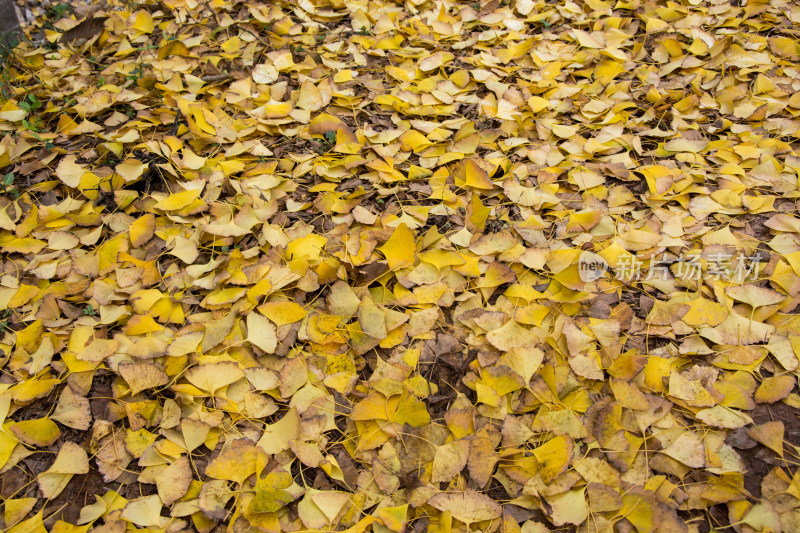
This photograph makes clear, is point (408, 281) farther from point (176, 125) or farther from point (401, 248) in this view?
point (176, 125)

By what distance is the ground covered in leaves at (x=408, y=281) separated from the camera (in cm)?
96

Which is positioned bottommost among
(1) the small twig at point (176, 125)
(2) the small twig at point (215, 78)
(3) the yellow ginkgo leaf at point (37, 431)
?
(3) the yellow ginkgo leaf at point (37, 431)

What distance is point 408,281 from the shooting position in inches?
48.0

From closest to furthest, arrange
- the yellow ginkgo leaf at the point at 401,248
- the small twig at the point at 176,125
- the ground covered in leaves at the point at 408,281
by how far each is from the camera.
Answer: the ground covered in leaves at the point at 408,281 → the yellow ginkgo leaf at the point at 401,248 → the small twig at the point at 176,125

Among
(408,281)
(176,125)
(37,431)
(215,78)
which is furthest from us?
(215,78)

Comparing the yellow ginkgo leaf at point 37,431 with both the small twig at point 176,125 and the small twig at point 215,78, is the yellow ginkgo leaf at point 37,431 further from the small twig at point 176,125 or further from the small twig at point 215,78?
the small twig at point 215,78

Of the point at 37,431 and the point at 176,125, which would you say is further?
the point at 176,125

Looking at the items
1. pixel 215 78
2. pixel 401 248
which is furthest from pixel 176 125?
pixel 401 248

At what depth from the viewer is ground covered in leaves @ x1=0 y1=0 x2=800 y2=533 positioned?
0.96m

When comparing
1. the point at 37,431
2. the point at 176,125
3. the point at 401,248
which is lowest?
the point at 37,431

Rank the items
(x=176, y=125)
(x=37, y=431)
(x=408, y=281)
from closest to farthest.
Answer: (x=37, y=431)
(x=408, y=281)
(x=176, y=125)

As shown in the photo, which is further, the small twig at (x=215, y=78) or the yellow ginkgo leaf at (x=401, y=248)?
the small twig at (x=215, y=78)

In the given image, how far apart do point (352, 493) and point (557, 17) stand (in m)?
1.82

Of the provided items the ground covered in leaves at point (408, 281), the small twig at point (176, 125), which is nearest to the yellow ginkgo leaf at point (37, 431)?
the ground covered in leaves at point (408, 281)
